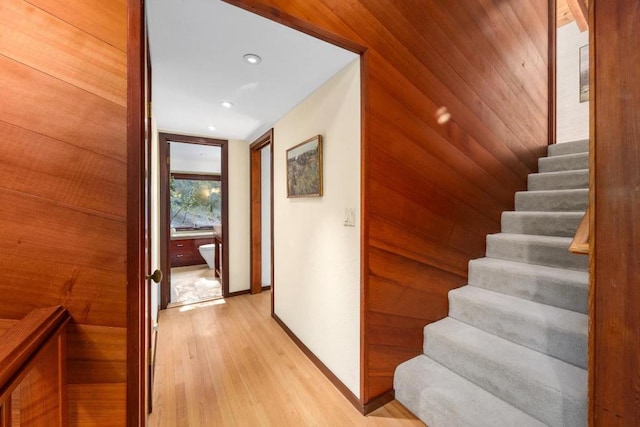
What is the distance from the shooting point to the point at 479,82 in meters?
2.22

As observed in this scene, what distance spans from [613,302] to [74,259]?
1.78 meters

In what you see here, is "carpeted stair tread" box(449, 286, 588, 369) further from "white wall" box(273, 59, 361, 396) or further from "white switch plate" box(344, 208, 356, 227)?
"white switch plate" box(344, 208, 356, 227)

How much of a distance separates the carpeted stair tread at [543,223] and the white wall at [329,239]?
1.60 meters

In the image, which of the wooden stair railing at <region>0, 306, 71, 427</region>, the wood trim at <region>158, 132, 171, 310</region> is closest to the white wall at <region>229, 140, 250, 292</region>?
the wood trim at <region>158, 132, 171, 310</region>

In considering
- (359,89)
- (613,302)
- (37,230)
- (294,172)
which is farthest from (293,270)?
(613,302)

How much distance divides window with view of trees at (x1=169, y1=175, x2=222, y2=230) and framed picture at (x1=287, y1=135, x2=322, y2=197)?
13.1ft

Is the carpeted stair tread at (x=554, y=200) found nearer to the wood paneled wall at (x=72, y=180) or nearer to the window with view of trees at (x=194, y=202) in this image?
the wood paneled wall at (x=72, y=180)

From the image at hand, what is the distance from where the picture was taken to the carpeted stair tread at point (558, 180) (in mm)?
→ 2244

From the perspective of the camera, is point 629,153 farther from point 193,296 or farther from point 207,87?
point 193,296

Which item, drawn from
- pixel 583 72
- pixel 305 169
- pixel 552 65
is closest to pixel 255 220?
pixel 305 169

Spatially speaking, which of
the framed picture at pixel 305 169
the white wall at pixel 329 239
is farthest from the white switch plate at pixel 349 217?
the framed picture at pixel 305 169

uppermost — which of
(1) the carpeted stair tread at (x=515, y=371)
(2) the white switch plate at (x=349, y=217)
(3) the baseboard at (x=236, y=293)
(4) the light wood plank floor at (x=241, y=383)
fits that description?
(2) the white switch plate at (x=349, y=217)

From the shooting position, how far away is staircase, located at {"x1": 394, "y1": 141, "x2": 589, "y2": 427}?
51.9 inches

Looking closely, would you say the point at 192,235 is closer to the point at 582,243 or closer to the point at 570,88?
the point at 582,243
